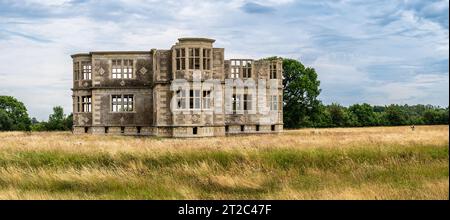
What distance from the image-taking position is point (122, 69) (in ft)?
140

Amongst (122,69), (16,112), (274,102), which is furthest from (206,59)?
(16,112)

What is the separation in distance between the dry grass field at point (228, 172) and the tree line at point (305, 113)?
124 feet

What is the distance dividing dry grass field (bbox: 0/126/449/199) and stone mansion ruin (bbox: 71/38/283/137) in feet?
65.2

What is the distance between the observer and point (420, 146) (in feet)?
60.3

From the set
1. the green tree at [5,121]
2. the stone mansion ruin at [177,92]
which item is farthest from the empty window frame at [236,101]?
the green tree at [5,121]

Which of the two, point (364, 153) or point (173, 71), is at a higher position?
point (173, 71)

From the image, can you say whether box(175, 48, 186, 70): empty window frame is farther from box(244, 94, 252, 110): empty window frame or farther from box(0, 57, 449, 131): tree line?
box(0, 57, 449, 131): tree line

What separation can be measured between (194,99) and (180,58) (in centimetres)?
328

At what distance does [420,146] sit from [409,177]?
5.45 m

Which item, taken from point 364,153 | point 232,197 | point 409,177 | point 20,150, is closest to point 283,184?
point 232,197

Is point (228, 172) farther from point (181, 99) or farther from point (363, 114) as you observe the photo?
point (363, 114)
